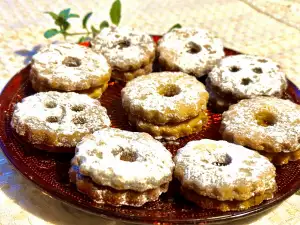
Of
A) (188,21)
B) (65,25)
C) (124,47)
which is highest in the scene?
(124,47)

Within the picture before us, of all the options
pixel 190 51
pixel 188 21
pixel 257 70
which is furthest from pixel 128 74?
pixel 188 21

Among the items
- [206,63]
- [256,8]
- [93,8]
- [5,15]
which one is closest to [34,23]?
[5,15]

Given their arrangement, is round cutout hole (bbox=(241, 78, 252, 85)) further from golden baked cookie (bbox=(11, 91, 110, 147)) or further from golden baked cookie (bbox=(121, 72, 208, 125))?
golden baked cookie (bbox=(11, 91, 110, 147))

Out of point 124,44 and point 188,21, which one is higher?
point 124,44

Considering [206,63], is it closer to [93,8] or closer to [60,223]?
[60,223]

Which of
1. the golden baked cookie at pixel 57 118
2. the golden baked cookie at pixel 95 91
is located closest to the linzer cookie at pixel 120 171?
the golden baked cookie at pixel 57 118

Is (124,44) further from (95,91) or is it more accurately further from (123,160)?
(123,160)

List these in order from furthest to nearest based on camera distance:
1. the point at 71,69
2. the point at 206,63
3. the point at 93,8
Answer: the point at 93,8
the point at 206,63
the point at 71,69
